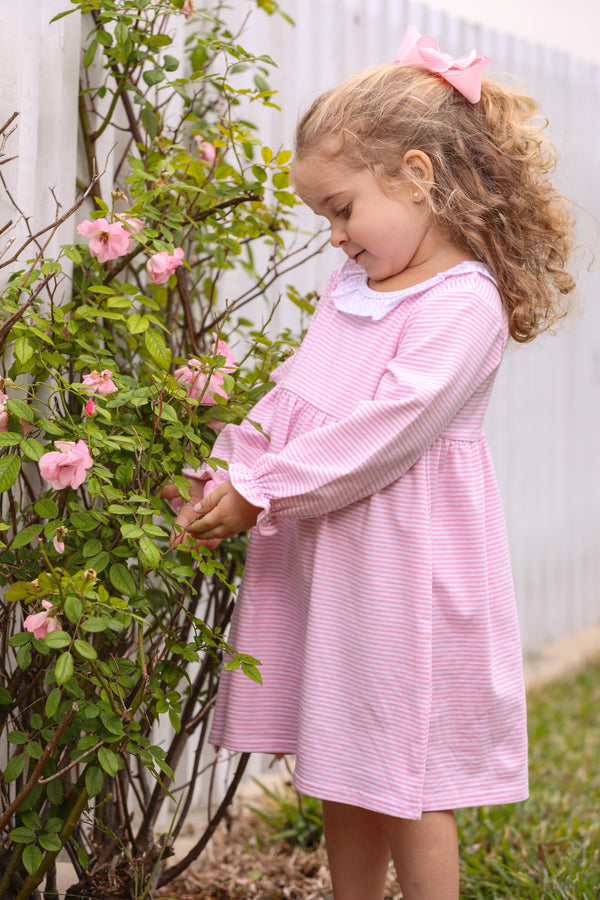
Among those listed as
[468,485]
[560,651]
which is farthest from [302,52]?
[560,651]

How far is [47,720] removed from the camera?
5.16 feet

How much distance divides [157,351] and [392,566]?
20.4 inches

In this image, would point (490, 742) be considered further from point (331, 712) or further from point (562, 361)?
point (562, 361)

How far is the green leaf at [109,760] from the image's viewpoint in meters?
1.44

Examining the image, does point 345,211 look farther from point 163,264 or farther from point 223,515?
point 223,515

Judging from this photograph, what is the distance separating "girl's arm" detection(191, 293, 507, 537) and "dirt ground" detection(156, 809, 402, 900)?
3.30ft

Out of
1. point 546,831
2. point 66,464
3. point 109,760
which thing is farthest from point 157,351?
point 546,831

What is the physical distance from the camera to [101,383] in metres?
1.51

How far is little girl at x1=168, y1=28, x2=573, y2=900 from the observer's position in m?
1.56

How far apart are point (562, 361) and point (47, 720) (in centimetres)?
320

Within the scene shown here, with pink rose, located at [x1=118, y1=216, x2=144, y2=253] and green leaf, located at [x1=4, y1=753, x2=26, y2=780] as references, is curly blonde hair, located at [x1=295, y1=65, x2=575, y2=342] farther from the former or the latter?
green leaf, located at [x1=4, y1=753, x2=26, y2=780]

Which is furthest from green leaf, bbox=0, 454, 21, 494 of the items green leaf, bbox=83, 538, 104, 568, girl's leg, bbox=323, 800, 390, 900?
girl's leg, bbox=323, 800, 390, 900

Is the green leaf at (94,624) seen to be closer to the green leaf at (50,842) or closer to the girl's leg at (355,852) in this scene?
the green leaf at (50,842)

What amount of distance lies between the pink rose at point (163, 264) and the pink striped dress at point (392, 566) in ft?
0.96
